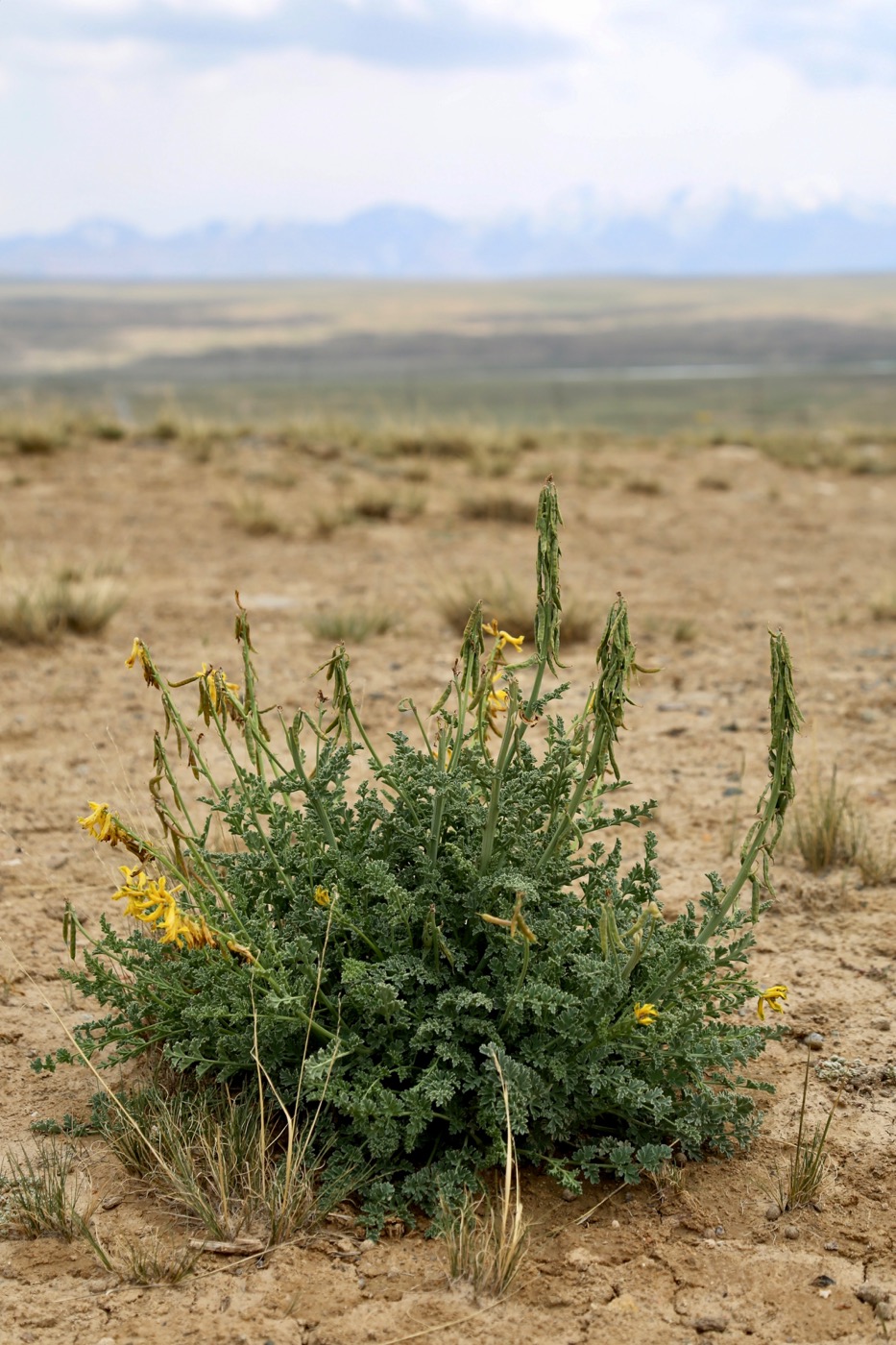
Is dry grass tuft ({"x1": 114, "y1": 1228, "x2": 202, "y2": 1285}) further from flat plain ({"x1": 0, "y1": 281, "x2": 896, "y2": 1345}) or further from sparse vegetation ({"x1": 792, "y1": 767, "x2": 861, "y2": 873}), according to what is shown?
sparse vegetation ({"x1": 792, "y1": 767, "x2": 861, "y2": 873})

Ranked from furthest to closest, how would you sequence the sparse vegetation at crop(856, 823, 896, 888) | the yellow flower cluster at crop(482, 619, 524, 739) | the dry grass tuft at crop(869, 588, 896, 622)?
the dry grass tuft at crop(869, 588, 896, 622)
the sparse vegetation at crop(856, 823, 896, 888)
the yellow flower cluster at crop(482, 619, 524, 739)

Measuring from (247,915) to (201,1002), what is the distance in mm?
215

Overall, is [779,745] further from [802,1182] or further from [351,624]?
[351,624]

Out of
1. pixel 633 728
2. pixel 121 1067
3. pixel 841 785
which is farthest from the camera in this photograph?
pixel 633 728

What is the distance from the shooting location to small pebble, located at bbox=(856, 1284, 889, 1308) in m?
2.17

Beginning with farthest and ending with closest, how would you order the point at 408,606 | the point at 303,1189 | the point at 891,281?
the point at 891,281 < the point at 408,606 < the point at 303,1189

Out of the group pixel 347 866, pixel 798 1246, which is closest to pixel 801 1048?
pixel 798 1246

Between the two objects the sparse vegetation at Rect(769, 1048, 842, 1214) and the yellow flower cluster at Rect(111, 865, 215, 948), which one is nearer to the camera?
the yellow flower cluster at Rect(111, 865, 215, 948)

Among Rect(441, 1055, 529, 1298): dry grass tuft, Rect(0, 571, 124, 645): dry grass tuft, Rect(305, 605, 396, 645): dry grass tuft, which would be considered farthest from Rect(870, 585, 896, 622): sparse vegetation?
Rect(441, 1055, 529, 1298): dry grass tuft

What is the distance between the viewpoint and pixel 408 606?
7402 mm

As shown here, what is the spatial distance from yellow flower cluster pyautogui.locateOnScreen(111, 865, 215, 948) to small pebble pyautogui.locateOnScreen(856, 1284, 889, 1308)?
133cm

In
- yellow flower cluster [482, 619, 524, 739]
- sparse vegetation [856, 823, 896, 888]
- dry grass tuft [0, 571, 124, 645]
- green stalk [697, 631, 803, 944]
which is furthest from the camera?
dry grass tuft [0, 571, 124, 645]

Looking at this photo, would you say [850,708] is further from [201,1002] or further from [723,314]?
[723,314]

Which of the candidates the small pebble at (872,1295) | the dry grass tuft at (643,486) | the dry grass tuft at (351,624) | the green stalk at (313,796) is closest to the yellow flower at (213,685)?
the green stalk at (313,796)
